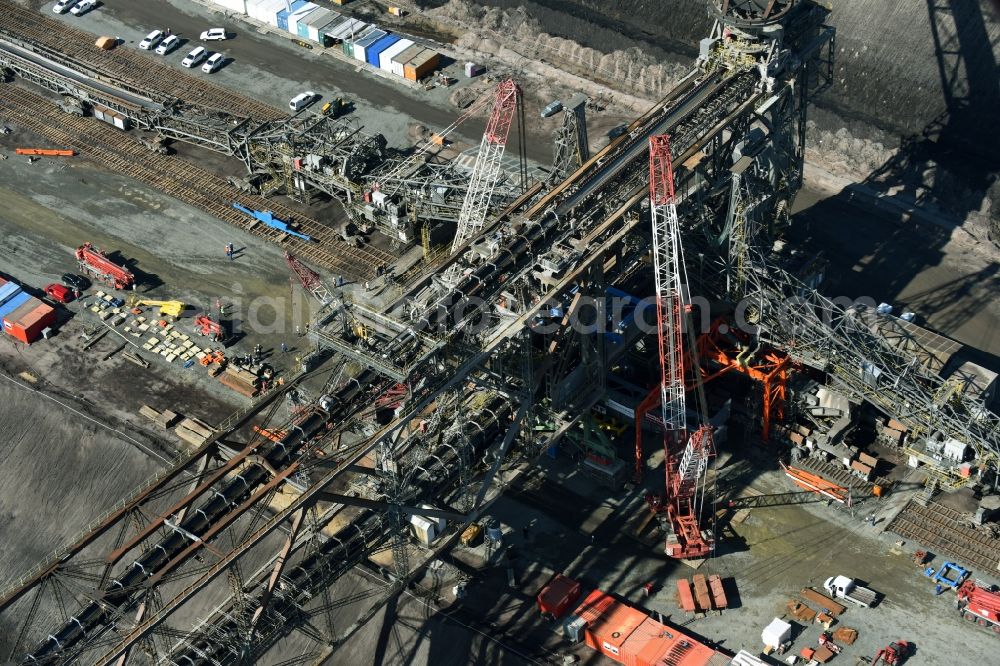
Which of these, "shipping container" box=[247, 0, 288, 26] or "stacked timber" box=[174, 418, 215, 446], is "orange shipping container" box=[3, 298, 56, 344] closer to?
"stacked timber" box=[174, 418, 215, 446]

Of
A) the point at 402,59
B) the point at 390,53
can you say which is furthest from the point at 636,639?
the point at 390,53

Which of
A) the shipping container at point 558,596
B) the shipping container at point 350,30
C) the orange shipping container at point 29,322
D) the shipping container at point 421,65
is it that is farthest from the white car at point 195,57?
the shipping container at point 558,596

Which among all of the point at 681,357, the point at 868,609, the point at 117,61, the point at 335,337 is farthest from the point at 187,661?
A: the point at 117,61

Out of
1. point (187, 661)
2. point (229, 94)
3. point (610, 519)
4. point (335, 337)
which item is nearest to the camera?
point (187, 661)

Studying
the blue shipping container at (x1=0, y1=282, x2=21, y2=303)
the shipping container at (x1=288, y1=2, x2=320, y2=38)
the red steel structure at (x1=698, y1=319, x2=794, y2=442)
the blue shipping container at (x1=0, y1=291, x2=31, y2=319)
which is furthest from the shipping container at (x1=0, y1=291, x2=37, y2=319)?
the red steel structure at (x1=698, y1=319, x2=794, y2=442)

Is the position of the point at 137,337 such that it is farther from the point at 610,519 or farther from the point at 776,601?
the point at 776,601

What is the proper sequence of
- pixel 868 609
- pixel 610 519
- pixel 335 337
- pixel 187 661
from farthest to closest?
pixel 610 519
pixel 868 609
pixel 335 337
pixel 187 661

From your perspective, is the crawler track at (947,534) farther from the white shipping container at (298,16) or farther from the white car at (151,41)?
the white car at (151,41)
